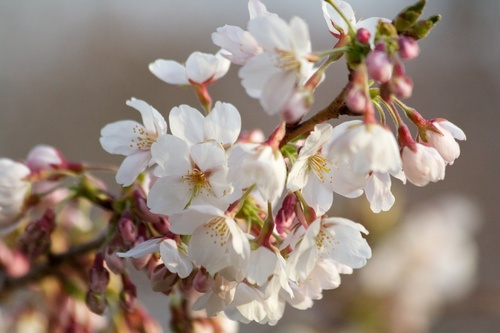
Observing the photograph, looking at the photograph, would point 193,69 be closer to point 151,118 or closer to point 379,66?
point 151,118

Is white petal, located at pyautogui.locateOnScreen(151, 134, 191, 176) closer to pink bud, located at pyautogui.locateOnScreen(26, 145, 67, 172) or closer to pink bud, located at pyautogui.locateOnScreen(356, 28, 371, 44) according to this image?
pink bud, located at pyautogui.locateOnScreen(356, 28, 371, 44)

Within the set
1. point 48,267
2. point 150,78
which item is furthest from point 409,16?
point 150,78

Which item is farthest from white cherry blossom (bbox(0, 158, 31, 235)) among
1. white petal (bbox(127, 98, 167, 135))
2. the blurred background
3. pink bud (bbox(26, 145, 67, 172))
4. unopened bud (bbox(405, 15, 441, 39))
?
the blurred background

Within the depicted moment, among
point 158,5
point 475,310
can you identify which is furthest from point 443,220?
point 158,5

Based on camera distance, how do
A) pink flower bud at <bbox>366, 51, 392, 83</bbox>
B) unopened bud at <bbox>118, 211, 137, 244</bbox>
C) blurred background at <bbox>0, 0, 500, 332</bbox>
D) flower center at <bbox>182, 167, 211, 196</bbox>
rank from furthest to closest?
blurred background at <bbox>0, 0, 500, 332</bbox>, unopened bud at <bbox>118, 211, 137, 244</bbox>, flower center at <bbox>182, 167, 211, 196</bbox>, pink flower bud at <bbox>366, 51, 392, 83</bbox>

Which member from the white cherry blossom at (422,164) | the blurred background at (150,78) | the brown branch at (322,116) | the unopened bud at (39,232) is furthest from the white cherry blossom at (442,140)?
the blurred background at (150,78)
